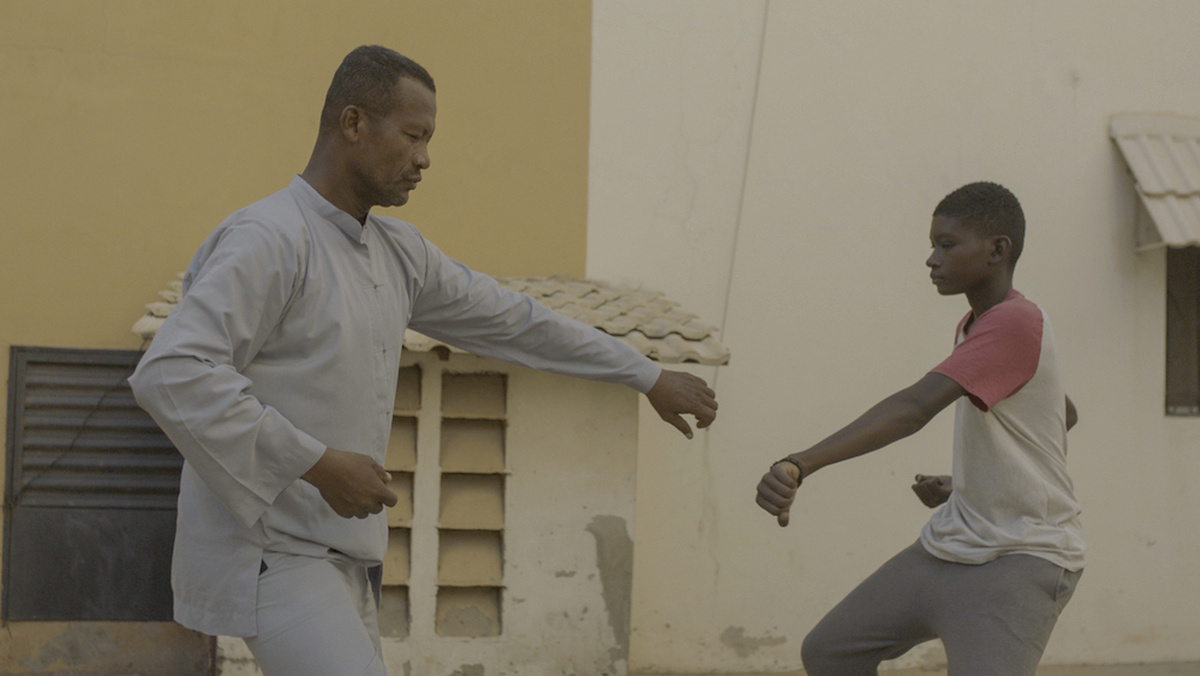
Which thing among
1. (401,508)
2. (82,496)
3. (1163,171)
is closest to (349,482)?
(401,508)

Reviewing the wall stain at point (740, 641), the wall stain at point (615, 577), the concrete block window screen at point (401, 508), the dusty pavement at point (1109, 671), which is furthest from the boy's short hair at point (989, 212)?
the dusty pavement at point (1109, 671)

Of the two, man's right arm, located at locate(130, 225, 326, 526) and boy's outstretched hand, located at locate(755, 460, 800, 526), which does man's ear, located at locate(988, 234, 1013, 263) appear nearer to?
boy's outstretched hand, located at locate(755, 460, 800, 526)

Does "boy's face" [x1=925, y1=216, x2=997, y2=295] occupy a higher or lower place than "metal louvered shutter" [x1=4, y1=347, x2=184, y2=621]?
higher

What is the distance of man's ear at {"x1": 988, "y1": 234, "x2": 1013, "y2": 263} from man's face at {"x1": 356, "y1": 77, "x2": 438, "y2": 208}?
152 cm

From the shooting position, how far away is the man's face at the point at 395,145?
2324 millimetres

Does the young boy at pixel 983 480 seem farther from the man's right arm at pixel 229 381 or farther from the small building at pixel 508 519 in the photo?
the small building at pixel 508 519

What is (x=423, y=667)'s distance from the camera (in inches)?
181

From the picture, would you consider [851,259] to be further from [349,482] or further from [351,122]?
[349,482]

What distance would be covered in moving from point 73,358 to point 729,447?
3106 millimetres

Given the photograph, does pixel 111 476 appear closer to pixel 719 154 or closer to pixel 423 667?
pixel 423 667

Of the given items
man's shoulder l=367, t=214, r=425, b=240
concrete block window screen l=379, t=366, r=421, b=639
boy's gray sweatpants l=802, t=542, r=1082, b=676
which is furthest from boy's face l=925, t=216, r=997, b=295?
concrete block window screen l=379, t=366, r=421, b=639

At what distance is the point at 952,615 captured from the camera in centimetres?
279

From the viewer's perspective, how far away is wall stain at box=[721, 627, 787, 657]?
5.45 m

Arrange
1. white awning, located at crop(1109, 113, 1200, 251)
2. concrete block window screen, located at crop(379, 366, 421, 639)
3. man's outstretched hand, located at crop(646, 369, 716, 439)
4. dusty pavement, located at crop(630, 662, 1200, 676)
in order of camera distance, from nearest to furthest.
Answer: man's outstretched hand, located at crop(646, 369, 716, 439) → concrete block window screen, located at crop(379, 366, 421, 639) → white awning, located at crop(1109, 113, 1200, 251) → dusty pavement, located at crop(630, 662, 1200, 676)
